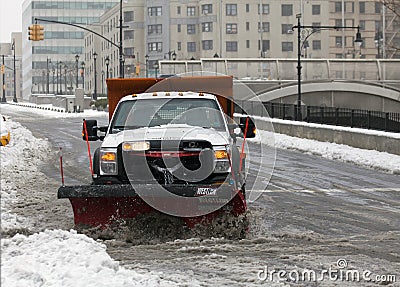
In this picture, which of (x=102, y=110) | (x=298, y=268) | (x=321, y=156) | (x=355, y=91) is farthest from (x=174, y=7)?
(x=298, y=268)

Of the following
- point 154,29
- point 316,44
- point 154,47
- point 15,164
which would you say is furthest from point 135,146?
point 154,29

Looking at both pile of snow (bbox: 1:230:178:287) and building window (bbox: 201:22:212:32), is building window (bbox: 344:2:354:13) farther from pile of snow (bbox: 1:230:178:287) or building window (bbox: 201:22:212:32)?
pile of snow (bbox: 1:230:178:287)

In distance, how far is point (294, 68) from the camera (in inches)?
2314

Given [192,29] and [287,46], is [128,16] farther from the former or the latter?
[287,46]

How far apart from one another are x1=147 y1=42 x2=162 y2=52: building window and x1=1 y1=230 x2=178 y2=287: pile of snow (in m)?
106

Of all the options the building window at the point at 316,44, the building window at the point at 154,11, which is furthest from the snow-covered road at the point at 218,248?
the building window at the point at 154,11

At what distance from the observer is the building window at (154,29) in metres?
113

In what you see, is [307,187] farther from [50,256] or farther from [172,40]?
[172,40]

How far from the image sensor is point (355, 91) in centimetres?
5872

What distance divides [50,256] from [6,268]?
0.64 meters

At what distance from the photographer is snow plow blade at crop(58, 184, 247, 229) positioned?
30.5 feet

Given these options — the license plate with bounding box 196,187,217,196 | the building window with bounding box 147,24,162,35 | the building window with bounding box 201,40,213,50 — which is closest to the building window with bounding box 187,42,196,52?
the building window with bounding box 201,40,213,50

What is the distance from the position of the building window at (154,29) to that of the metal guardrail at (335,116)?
7029 centimetres

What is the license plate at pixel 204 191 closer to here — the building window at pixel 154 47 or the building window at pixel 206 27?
the building window at pixel 206 27
